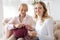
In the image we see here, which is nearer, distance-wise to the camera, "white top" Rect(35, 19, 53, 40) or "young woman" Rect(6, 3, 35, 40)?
"white top" Rect(35, 19, 53, 40)

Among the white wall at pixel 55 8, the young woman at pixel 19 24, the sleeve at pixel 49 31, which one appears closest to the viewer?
the sleeve at pixel 49 31

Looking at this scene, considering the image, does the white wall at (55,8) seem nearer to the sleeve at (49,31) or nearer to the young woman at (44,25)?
the young woman at (44,25)

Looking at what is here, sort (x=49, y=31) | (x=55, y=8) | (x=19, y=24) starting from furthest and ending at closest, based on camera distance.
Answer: (x=55, y=8)
(x=19, y=24)
(x=49, y=31)

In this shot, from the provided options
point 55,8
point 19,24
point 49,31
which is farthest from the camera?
point 55,8

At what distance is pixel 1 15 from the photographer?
11.7 ft

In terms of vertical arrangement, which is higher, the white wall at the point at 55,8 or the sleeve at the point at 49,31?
the white wall at the point at 55,8

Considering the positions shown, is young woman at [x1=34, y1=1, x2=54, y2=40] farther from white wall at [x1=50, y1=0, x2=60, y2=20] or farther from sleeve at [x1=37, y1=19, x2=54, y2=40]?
white wall at [x1=50, y1=0, x2=60, y2=20]

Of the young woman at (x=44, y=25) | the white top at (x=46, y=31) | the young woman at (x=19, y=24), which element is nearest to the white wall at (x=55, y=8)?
the young woman at (x=19, y=24)

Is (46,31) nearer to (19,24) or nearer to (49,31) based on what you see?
(49,31)

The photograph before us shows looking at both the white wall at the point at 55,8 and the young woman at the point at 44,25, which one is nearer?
the young woman at the point at 44,25

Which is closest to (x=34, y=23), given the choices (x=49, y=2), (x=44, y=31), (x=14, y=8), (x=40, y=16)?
(x=40, y=16)

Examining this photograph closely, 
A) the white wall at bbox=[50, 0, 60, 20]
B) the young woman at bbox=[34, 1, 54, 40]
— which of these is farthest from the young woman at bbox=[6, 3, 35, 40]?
the white wall at bbox=[50, 0, 60, 20]

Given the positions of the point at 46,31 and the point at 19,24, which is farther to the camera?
the point at 19,24

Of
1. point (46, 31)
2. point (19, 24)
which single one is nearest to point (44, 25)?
point (46, 31)
